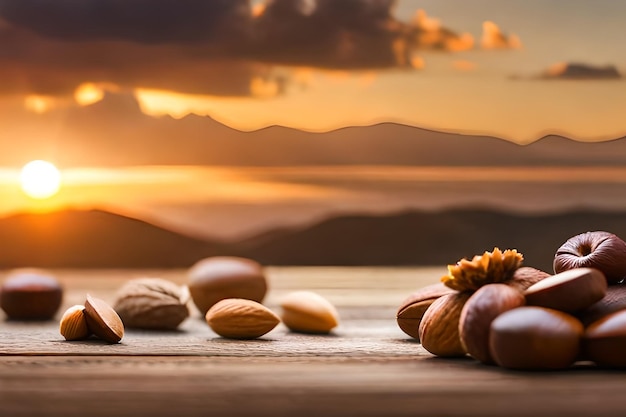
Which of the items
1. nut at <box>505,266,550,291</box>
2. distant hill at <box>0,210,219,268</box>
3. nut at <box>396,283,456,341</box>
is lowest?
nut at <box>396,283,456,341</box>

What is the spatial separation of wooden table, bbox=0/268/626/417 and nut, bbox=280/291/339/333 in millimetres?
19

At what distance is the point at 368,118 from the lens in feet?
7.61

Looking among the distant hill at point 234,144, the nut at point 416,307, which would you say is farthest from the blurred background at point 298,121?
the nut at point 416,307

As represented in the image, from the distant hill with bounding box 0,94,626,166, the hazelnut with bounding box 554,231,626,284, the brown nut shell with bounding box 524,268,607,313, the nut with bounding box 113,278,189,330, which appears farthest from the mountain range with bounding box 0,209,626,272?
the brown nut shell with bounding box 524,268,607,313

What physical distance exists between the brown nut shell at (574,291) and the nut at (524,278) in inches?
2.2

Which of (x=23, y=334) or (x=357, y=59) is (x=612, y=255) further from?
(x=357, y=59)

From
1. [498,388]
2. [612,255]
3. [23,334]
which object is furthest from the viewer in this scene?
[23,334]

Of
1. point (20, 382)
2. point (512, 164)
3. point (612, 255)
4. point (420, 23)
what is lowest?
point (20, 382)

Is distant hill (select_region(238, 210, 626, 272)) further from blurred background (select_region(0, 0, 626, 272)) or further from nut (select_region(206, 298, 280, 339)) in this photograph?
nut (select_region(206, 298, 280, 339))

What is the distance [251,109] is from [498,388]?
165cm

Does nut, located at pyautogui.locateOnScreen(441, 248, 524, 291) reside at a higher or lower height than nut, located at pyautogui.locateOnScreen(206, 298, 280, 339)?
higher

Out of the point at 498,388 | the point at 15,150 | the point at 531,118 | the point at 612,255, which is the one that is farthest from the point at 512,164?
the point at 498,388

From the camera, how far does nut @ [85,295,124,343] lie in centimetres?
102

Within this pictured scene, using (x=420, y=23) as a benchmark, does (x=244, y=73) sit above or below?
below
